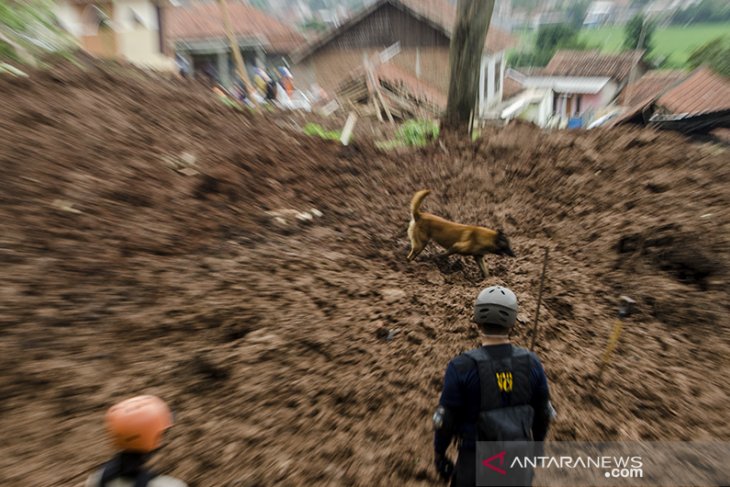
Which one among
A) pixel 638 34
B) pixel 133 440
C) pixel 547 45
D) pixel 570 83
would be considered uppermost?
pixel 547 45

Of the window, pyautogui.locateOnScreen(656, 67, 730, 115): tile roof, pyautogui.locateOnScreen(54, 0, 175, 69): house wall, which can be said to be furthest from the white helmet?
the window

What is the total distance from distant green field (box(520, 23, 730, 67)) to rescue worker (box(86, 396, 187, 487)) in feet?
169

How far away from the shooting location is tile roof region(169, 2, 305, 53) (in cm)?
2902

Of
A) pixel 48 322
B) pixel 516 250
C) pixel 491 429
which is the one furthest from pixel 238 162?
pixel 491 429

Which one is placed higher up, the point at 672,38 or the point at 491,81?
the point at 672,38

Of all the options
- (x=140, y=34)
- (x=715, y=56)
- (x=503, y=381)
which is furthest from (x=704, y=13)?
(x=503, y=381)

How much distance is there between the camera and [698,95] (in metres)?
18.7

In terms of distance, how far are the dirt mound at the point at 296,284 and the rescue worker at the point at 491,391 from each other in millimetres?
1071

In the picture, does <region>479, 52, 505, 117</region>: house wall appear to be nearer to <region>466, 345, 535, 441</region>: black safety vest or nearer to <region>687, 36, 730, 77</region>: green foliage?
<region>687, 36, 730, 77</region>: green foliage

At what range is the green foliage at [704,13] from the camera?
6531cm

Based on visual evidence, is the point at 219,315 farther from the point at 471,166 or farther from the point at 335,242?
the point at 471,166

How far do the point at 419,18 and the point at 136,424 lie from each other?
2659 centimetres

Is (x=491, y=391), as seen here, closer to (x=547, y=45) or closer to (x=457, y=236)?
(x=457, y=236)

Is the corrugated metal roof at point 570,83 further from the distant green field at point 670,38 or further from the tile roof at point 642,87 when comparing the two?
the distant green field at point 670,38
